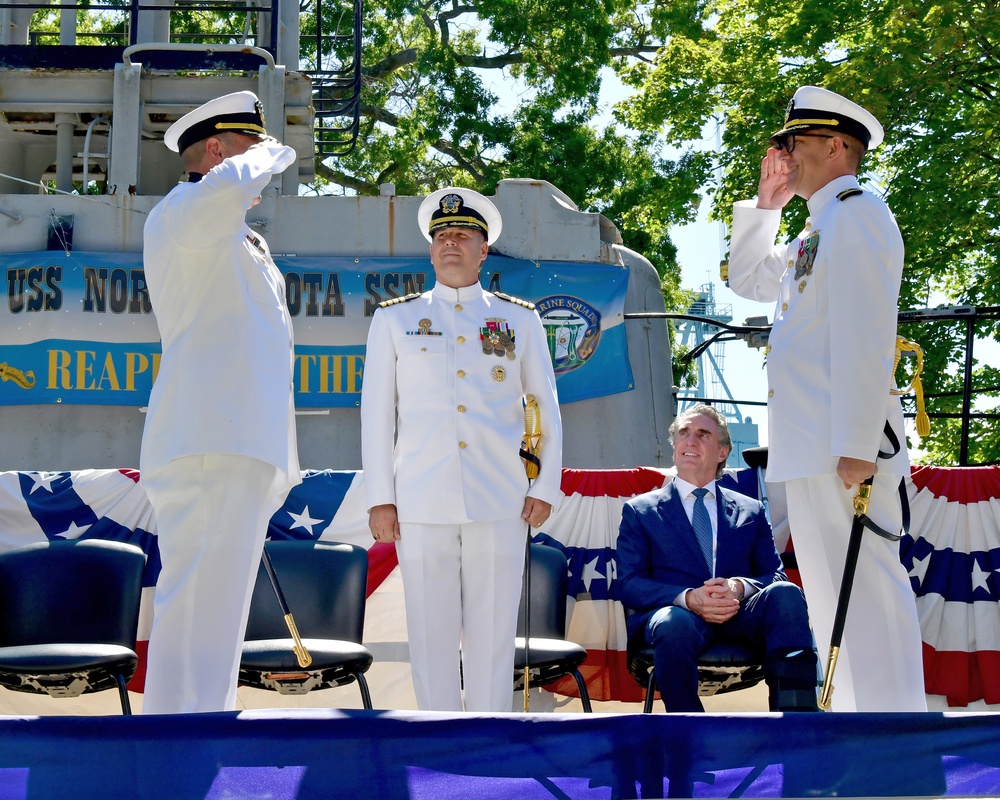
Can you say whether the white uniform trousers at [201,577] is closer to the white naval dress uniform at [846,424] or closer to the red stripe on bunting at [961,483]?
the white naval dress uniform at [846,424]

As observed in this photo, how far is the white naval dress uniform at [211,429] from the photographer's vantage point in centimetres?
379

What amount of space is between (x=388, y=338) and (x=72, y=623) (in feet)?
5.97

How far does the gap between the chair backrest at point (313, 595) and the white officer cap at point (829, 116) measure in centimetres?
258

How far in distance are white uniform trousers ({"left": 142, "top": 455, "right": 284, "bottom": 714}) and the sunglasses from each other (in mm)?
1987

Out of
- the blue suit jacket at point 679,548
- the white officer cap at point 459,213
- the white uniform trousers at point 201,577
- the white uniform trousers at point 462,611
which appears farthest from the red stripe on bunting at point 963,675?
the white uniform trousers at point 201,577

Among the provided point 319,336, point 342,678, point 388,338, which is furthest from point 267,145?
point 319,336

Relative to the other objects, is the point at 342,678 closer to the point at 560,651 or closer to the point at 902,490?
the point at 560,651

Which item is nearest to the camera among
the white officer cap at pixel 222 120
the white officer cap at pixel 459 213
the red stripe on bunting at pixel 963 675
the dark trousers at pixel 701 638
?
the white officer cap at pixel 222 120

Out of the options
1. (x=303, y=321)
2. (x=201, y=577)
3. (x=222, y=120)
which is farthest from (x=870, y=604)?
(x=303, y=321)

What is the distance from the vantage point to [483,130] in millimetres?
20781

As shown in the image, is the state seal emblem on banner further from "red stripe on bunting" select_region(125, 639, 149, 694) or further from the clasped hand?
the clasped hand

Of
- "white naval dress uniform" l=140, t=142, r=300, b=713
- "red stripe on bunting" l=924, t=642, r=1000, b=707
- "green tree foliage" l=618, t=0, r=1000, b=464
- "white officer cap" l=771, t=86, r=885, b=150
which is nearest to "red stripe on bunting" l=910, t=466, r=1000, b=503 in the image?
"red stripe on bunting" l=924, t=642, r=1000, b=707

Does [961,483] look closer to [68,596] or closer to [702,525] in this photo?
[702,525]

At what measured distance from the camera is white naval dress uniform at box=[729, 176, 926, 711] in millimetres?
3918
